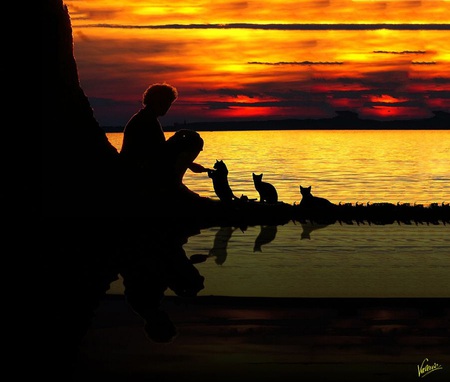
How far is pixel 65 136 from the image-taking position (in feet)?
21.7

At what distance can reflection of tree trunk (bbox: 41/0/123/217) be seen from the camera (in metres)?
6.29

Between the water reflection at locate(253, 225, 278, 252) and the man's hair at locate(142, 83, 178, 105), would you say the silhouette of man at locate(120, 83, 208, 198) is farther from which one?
the water reflection at locate(253, 225, 278, 252)

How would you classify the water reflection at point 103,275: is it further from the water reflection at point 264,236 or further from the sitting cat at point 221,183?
the sitting cat at point 221,183

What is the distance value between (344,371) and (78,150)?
2.41 meters

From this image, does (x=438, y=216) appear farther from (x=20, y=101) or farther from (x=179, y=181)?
(x=20, y=101)

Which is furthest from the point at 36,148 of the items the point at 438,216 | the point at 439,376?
the point at 438,216

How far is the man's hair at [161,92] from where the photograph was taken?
32.7 ft
